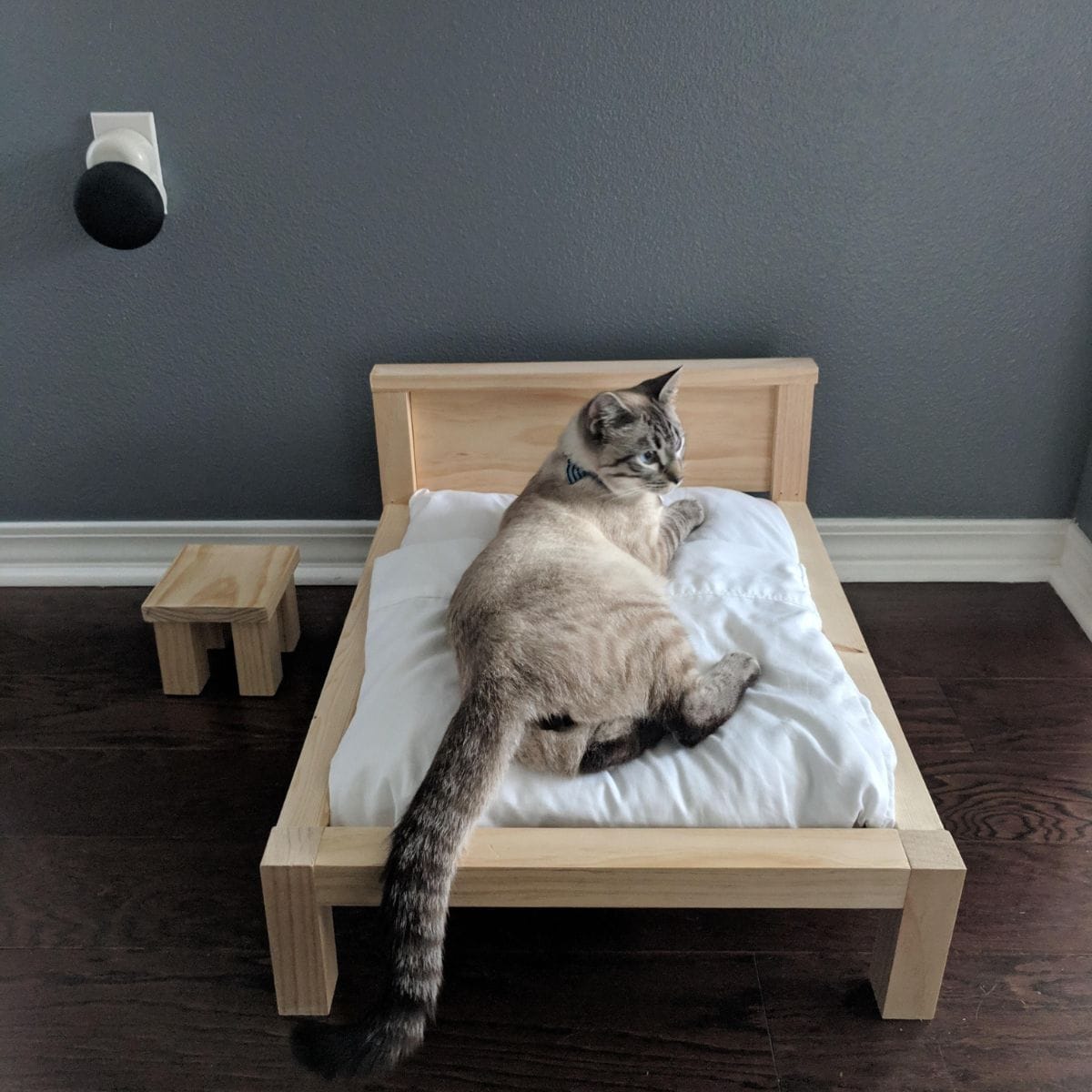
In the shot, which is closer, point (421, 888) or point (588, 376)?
point (421, 888)

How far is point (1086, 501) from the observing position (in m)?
2.37

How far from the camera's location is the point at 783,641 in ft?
5.49

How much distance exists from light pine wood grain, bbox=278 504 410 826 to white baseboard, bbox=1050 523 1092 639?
1.46 meters

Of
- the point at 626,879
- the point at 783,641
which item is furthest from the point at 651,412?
the point at 626,879

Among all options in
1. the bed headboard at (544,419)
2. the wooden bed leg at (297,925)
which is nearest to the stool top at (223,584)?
the bed headboard at (544,419)

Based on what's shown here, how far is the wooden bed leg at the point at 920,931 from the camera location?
137 cm

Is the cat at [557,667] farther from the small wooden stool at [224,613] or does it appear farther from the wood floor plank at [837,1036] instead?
the small wooden stool at [224,613]

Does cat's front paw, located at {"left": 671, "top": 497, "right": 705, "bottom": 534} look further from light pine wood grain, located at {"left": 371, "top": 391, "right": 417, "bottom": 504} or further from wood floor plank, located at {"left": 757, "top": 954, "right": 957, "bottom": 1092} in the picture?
wood floor plank, located at {"left": 757, "top": 954, "right": 957, "bottom": 1092}

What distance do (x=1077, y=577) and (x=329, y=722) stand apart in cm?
167

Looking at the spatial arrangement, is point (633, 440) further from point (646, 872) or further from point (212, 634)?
point (212, 634)

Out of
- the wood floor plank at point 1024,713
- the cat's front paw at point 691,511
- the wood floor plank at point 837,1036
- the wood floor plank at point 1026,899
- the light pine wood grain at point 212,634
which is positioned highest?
the cat's front paw at point 691,511

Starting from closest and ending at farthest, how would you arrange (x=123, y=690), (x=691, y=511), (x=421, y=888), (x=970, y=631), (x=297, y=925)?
(x=421, y=888) < (x=297, y=925) < (x=691, y=511) < (x=123, y=690) < (x=970, y=631)

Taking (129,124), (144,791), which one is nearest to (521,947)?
(144,791)

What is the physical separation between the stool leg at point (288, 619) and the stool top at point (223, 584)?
2.1 inches
